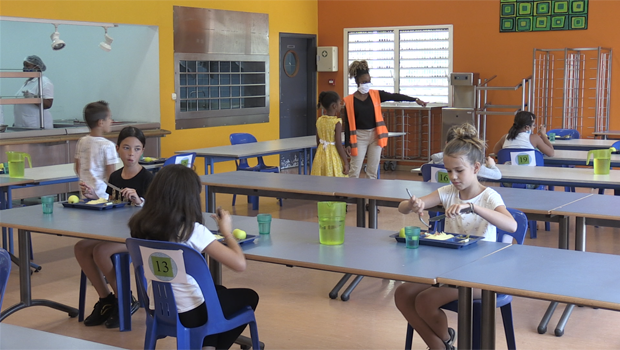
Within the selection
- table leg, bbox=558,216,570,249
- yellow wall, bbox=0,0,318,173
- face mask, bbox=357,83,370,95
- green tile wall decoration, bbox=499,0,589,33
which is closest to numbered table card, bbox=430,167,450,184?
table leg, bbox=558,216,570,249

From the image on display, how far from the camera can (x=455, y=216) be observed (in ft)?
9.04

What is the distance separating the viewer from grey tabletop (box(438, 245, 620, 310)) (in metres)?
2.10

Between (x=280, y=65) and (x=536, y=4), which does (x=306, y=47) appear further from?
(x=536, y=4)

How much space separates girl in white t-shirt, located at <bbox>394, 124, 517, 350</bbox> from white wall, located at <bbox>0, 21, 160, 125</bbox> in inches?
233

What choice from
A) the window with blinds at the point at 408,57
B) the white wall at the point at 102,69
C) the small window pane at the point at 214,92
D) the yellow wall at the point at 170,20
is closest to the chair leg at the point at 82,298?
the yellow wall at the point at 170,20

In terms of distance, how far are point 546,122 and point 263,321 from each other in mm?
6587

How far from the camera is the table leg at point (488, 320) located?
2.48 meters

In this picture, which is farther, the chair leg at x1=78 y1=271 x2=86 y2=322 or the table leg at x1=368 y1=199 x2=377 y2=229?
the table leg at x1=368 y1=199 x2=377 y2=229

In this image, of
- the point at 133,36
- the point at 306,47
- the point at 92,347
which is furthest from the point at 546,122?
the point at 92,347

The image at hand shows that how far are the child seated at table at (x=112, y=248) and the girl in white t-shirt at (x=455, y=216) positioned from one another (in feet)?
5.04

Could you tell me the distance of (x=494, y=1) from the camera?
9.53 metres

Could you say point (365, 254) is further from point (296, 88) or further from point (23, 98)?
point (296, 88)

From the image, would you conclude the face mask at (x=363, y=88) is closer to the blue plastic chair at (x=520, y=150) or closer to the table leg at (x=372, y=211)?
the blue plastic chair at (x=520, y=150)

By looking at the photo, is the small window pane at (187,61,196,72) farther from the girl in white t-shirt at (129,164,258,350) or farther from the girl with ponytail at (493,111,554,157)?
the girl in white t-shirt at (129,164,258,350)
